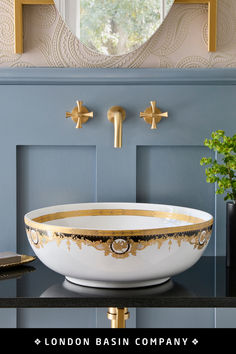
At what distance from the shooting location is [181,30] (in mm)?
1228

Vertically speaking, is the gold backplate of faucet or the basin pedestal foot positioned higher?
the gold backplate of faucet

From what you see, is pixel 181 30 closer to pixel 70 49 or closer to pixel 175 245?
pixel 70 49

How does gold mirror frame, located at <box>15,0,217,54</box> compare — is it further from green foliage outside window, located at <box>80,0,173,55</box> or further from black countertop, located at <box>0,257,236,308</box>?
black countertop, located at <box>0,257,236,308</box>

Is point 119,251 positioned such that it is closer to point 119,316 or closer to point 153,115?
point 119,316

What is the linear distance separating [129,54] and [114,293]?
2.22ft

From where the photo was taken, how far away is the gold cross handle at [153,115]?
46.7 inches

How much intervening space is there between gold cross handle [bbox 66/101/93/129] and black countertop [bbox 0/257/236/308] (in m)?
0.43

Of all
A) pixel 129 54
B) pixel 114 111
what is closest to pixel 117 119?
pixel 114 111

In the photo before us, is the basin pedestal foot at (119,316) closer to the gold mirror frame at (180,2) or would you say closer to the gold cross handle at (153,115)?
the gold cross handle at (153,115)

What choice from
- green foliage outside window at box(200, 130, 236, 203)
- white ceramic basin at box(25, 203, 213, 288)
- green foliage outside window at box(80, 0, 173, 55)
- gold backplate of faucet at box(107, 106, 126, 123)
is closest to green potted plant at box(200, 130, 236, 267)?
green foliage outside window at box(200, 130, 236, 203)

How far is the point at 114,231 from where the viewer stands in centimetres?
83

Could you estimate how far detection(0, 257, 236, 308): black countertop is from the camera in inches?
33.3
